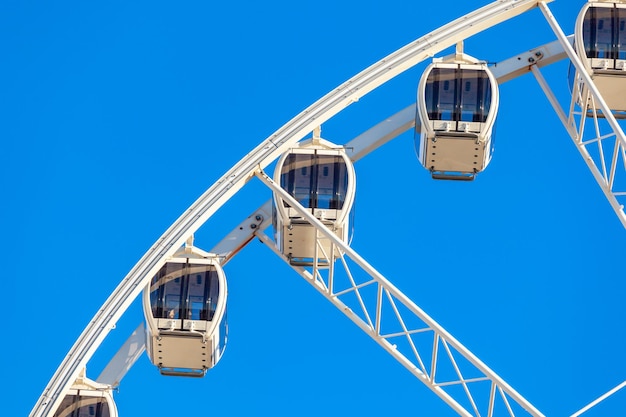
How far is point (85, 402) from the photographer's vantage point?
37812mm

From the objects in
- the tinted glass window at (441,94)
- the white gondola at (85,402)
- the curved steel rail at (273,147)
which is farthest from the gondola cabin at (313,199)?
the white gondola at (85,402)

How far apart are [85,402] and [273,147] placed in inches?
Result: 200

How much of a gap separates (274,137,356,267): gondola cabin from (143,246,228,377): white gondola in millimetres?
1306

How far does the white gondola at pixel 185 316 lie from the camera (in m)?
37.3

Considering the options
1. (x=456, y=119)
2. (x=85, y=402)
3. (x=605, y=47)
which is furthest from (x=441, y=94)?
(x=85, y=402)

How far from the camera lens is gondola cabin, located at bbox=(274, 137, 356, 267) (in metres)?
37.3

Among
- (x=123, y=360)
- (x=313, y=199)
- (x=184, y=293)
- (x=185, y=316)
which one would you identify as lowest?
(x=123, y=360)

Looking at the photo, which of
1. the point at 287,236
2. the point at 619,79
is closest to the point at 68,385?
the point at 287,236

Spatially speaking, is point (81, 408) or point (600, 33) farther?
point (81, 408)

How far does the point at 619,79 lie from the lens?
3741cm

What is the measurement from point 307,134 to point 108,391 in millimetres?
5202

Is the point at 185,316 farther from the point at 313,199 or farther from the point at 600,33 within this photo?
the point at 600,33

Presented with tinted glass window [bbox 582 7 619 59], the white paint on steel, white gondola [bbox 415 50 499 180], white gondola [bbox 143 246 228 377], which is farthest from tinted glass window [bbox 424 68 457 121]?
the white paint on steel

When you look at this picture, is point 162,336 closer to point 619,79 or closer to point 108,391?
point 108,391
